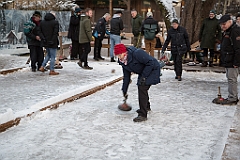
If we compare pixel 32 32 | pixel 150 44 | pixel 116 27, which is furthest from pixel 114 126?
pixel 116 27

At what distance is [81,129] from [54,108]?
1204 mm

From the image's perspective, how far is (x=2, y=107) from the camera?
5785mm

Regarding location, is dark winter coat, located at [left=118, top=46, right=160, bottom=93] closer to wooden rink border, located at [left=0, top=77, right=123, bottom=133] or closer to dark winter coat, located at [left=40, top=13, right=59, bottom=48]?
wooden rink border, located at [left=0, top=77, right=123, bottom=133]

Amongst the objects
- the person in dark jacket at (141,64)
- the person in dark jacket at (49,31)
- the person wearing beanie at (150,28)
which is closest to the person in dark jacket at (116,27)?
the person wearing beanie at (150,28)

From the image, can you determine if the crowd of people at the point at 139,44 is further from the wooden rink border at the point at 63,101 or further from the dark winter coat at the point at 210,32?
the wooden rink border at the point at 63,101

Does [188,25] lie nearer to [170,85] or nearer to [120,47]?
[170,85]

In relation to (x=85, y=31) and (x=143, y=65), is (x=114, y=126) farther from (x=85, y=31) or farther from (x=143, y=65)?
(x=85, y=31)

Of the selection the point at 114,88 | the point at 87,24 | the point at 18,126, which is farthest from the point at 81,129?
the point at 87,24

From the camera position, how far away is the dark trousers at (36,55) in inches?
368

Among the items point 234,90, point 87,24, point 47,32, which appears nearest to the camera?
point 234,90

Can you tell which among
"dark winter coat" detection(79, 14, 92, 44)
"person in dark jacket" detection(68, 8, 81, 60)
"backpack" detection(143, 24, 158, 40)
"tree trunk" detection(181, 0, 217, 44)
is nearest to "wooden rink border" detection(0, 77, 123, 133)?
"dark winter coat" detection(79, 14, 92, 44)

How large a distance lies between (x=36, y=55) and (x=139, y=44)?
4674 millimetres

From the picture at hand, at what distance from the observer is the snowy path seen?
405 cm

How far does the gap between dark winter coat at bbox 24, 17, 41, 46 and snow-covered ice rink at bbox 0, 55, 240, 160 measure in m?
1.48
